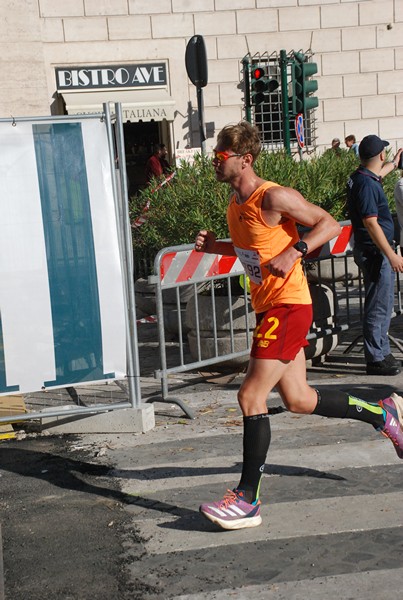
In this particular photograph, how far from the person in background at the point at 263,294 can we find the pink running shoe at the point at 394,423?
457 mm

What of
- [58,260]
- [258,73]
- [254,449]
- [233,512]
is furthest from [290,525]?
[258,73]

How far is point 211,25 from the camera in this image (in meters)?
23.7

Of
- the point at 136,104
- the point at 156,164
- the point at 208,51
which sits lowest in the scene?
the point at 156,164

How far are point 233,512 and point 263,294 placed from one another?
3.55 feet

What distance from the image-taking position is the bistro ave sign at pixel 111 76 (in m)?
23.3

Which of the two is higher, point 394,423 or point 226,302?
point 226,302

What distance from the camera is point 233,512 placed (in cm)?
482

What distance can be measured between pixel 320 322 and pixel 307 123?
16503 millimetres

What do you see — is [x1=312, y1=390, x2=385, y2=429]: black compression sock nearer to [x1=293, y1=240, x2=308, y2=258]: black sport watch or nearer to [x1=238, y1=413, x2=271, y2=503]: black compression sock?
[x1=238, y1=413, x2=271, y2=503]: black compression sock

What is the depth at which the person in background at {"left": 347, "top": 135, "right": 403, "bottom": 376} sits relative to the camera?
7848 mm

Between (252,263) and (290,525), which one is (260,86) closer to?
(252,263)

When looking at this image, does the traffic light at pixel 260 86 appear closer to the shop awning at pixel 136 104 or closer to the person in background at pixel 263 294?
the shop awning at pixel 136 104

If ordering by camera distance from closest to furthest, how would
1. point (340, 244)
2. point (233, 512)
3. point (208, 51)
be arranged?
1. point (233, 512)
2. point (340, 244)
3. point (208, 51)

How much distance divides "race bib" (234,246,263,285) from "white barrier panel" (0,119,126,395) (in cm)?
161
